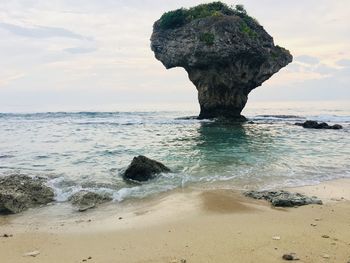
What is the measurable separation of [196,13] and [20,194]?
35.6 m

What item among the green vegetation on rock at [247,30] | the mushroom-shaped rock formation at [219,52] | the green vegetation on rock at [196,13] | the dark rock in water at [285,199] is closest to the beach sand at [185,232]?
the dark rock in water at [285,199]

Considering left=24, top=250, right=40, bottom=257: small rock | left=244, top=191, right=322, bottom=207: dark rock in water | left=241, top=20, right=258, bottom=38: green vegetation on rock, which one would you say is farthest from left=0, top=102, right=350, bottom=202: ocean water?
left=241, top=20, right=258, bottom=38: green vegetation on rock

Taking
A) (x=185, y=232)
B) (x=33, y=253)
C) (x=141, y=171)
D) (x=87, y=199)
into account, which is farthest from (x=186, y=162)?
(x=33, y=253)

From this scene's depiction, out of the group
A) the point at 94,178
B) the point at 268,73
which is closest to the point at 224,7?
the point at 268,73

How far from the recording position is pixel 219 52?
3816 cm

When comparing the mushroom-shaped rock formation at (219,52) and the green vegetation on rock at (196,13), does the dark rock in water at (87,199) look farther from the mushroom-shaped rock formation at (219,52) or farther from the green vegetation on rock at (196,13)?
the green vegetation on rock at (196,13)

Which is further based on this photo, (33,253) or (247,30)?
(247,30)

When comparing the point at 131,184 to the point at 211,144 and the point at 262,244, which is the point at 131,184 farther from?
the point at 211,144

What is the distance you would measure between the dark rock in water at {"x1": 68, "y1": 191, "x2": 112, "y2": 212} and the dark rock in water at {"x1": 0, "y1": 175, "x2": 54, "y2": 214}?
76cm

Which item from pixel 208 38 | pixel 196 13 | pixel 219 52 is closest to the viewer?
pixel 219 52

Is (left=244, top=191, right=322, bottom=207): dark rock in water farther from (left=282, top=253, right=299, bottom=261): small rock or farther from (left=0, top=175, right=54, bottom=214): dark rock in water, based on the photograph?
(left=0, top=175, right=54, bottom=214): dark rock in water

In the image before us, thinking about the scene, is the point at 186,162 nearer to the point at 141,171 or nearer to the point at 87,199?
the point at 141,171

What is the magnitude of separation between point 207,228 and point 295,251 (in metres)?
1.88

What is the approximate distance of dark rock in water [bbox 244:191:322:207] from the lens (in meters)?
9.32
